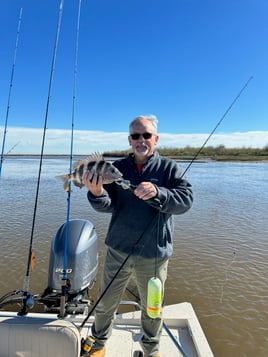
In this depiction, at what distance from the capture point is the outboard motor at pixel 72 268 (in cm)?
350

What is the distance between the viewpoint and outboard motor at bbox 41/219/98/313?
350 centimetres

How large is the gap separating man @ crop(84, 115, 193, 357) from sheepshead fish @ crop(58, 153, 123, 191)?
2.8 inches

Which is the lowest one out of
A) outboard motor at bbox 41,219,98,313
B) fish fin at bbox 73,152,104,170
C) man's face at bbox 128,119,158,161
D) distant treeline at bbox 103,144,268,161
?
outboard motor at bbox 41,219,98,313

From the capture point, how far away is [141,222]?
2605 mm

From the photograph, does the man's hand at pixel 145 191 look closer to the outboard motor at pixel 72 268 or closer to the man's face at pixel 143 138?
the man's face at pixel 143 138

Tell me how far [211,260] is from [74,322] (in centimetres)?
361

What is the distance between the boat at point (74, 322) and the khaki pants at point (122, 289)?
13 cm

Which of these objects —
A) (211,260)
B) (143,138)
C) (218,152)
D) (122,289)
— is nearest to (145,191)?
(143,138)

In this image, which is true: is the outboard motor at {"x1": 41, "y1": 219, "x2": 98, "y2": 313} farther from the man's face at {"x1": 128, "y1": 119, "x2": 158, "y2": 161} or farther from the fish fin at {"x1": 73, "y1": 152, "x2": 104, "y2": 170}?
the man's face at {"x1": 128, "y1": 119, "x2": 158, "y2": 161}

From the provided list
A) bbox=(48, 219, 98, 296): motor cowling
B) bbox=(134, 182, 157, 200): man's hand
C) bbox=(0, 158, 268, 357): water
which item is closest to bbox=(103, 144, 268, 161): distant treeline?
bbox=(0, 158, 268, 357): water

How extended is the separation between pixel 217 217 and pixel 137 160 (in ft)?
23.9

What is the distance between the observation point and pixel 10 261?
596cm

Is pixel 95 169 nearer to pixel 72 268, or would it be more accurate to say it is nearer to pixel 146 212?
pixel 146 212

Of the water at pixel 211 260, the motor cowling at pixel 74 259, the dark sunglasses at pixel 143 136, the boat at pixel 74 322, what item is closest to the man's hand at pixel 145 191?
the dark sunglasses at pixel 143 136
